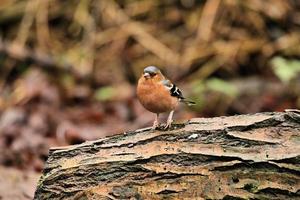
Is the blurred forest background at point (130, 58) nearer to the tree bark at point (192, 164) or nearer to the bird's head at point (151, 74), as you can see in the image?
the bird's head at point (151, 74)

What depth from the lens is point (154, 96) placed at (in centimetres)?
453

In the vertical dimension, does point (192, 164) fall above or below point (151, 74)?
below

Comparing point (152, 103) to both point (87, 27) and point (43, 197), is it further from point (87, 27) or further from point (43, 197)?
point (87, 27)

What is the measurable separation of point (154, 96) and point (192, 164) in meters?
0.91

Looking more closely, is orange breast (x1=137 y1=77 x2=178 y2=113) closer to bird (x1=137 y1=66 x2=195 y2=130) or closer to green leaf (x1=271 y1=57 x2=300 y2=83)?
bird (x1=137 y1=66 x2=195 y2=130)

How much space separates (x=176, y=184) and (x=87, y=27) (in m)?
6.02

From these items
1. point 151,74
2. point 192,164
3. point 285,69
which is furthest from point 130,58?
point 192,164

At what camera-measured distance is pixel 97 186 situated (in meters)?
3.78

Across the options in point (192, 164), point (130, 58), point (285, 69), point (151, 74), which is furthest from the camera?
point (130, 58)

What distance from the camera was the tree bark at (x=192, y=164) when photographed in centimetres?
364

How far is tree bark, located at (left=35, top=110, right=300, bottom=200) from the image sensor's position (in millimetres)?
3641

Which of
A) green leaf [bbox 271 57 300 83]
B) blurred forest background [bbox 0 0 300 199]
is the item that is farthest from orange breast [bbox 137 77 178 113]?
green leaf [bbox 271 57 300 83]

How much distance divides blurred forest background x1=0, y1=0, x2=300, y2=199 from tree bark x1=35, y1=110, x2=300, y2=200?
3399 millimetres

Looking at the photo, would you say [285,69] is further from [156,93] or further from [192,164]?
[192,164]
